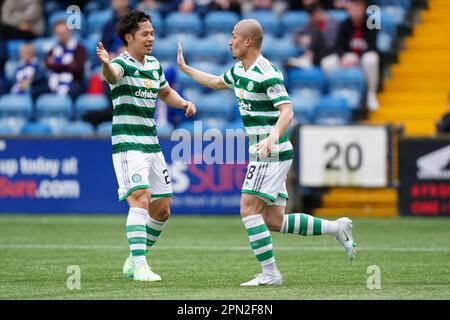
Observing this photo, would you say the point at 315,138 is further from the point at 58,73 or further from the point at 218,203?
the point at 58,73

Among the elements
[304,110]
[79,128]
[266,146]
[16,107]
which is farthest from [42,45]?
[266,146]

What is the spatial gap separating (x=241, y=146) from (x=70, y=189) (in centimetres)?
314

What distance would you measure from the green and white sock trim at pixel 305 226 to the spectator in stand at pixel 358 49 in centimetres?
1057

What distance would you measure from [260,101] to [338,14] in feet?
41.9

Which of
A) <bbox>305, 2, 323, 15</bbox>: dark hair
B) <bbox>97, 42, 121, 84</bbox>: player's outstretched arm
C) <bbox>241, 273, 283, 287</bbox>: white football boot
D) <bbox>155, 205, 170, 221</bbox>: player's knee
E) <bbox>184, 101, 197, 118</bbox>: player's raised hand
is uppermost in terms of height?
<bbox>305, 2, 323, 15</bbox>: dark hair

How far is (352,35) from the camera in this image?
20.3 m

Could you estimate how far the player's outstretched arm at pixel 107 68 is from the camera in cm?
928

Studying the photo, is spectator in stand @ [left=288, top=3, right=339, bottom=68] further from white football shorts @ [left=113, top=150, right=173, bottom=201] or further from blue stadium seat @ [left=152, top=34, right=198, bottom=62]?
white football shorts @ [left=113, top=150, right=173, bottom=201]

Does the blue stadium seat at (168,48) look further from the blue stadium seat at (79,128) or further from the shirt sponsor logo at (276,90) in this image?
the shirt sponsor logo at (276,90)

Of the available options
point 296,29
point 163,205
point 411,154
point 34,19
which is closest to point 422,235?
point 411,154

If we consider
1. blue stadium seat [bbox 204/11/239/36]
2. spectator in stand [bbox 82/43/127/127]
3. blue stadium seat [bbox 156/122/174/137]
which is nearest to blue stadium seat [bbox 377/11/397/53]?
Result: blue stadium seat [bbox 204/11/239/36]

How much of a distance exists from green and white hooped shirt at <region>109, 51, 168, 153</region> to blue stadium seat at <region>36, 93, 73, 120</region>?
34.8 ft

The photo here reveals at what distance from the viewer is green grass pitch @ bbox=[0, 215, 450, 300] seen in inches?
345

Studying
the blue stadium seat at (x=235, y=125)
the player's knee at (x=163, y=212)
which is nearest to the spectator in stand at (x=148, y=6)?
the blue stadium seat at (x=235, y=125)
